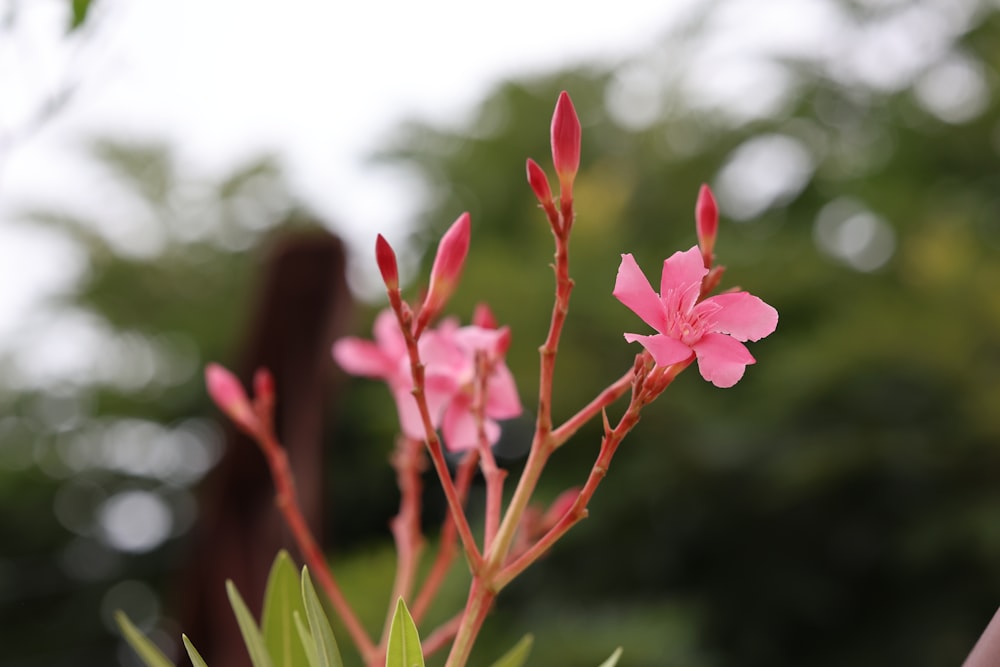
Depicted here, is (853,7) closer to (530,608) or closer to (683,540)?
(683,540)

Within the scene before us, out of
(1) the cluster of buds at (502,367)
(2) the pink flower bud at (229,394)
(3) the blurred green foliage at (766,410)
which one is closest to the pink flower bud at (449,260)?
(1) the cluster of buds at (502,367)

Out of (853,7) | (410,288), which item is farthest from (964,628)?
(853,7)

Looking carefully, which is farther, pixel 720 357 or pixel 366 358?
pixel 366 358

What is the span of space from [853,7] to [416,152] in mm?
646

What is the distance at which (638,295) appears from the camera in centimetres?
24

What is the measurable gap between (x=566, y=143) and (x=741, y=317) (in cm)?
7

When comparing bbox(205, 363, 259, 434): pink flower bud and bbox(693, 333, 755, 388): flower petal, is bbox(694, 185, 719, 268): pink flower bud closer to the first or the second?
bbox(693, 333, 755, 388): flower petal

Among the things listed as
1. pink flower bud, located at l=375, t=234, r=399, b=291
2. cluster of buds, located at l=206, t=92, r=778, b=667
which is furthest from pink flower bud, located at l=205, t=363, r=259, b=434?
pink flower bud, located at l=375, t=234, r=399, b=291

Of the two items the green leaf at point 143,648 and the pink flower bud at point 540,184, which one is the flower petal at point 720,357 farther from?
the green leaf at point 143,648

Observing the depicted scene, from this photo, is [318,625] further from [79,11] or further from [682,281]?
[79,11]

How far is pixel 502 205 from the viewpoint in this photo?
4.66 ft

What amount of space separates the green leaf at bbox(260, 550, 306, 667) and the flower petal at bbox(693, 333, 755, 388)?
0.14m

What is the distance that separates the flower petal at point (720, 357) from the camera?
0.24 metres

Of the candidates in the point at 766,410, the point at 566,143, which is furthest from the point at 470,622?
the point at 766,410
